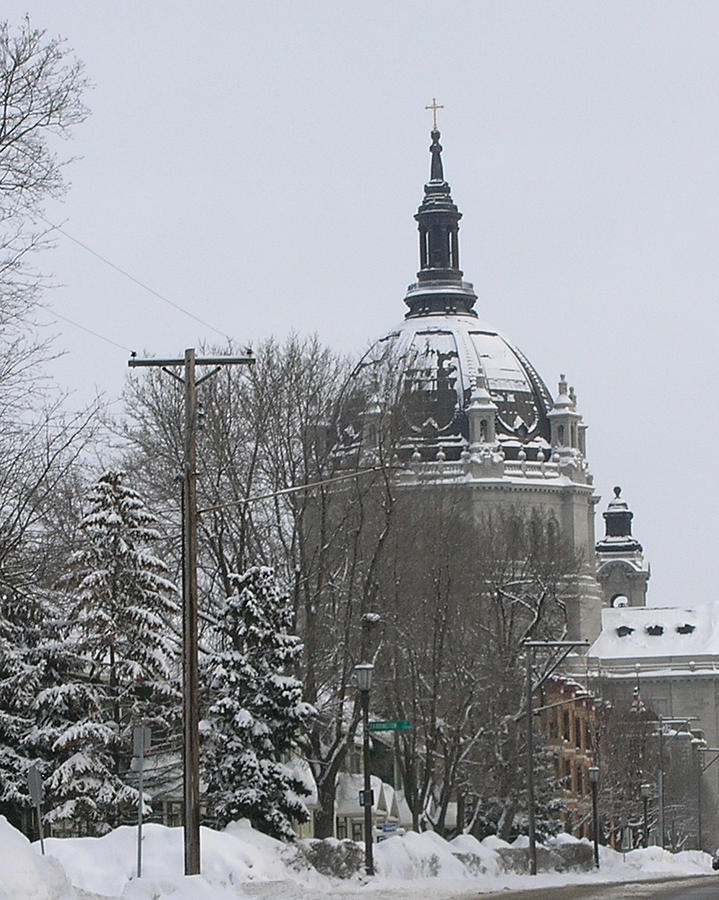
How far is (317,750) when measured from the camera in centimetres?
4831

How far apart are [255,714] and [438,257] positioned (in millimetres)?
141193

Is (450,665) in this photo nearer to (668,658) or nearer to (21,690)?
(21,690)

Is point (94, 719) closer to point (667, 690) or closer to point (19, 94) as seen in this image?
point (19, 94)

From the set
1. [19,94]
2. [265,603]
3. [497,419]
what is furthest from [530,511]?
[19,94]

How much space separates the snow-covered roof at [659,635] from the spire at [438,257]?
1239 inches

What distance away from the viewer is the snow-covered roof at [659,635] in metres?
180

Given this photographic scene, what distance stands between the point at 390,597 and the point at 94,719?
36.5 ft

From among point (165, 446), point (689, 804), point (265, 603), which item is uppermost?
point (165, 446)

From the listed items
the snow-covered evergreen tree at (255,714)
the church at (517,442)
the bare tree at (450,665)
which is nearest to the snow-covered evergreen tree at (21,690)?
the snow-covered evergreen tree at (255,714)

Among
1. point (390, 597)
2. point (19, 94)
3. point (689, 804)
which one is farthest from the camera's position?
point (689, 804)

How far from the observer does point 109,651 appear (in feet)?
143

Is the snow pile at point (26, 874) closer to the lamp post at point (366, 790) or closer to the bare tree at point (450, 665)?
the lamp post at point (366, 790)

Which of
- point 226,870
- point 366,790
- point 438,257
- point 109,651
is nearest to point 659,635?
point 438,257

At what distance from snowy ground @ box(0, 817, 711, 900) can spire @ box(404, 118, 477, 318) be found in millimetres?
131186
